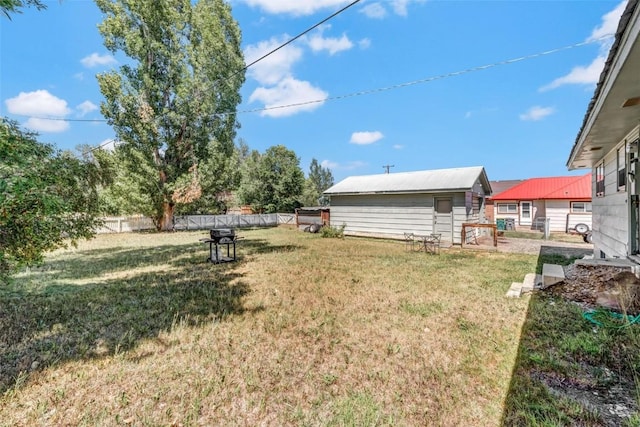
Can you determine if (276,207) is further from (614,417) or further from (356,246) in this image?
(614,417)

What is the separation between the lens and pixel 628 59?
221 centimetres

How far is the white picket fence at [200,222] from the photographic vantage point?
60.6 feet

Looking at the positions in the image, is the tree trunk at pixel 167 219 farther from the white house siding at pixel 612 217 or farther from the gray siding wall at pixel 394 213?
the white house siding at pixel 612 217

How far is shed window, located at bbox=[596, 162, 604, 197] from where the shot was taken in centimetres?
726

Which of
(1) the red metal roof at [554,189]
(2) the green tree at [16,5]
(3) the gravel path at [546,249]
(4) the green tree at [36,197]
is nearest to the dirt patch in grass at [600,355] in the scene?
(4) the green tree at [36,197]

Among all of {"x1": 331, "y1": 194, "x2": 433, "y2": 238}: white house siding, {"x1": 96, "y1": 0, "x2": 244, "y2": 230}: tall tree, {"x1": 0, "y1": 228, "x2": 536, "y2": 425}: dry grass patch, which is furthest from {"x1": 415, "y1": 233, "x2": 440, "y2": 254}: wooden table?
{"x1": 96, "y1": 0, "x2": 244, "y2": 230}: tall tree

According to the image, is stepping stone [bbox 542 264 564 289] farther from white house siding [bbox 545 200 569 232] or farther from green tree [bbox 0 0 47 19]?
white house siding [bbox 545 200 569 232]

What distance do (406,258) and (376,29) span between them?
26.7 ft

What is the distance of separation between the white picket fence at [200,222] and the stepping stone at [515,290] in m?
18.3

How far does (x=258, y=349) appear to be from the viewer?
130 inches

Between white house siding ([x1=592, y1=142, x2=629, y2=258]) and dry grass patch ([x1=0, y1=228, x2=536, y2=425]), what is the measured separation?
1.85m

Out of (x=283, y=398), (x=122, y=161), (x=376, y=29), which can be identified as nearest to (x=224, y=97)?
(x=122, y=161)

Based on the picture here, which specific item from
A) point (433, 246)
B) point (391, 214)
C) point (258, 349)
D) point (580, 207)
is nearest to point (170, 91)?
point (391, 214)

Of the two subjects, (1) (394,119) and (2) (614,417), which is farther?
(1) (394,119)
